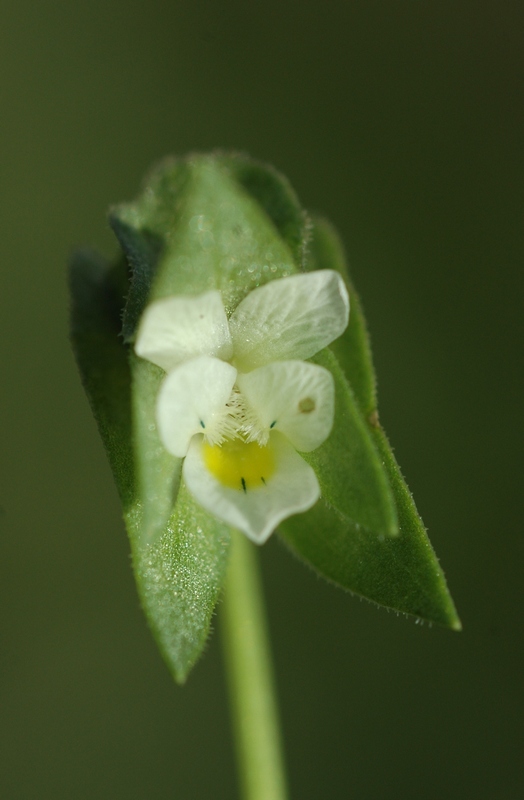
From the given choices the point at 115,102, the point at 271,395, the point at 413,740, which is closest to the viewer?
the point at 271,395

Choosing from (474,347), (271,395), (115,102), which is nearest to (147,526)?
(271,395)

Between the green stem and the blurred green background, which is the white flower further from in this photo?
the blurred green background

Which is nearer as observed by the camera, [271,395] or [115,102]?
[271,395]

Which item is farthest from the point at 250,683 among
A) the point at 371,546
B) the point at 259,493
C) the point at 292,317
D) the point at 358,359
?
the point at 292,317

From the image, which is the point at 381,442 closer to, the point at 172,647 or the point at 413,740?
the point at 172,647

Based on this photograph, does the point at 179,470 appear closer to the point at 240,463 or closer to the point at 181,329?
the point at 240,463
